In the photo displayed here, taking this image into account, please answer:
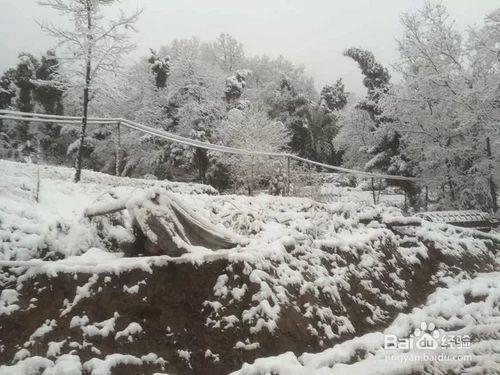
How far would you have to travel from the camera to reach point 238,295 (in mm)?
3852

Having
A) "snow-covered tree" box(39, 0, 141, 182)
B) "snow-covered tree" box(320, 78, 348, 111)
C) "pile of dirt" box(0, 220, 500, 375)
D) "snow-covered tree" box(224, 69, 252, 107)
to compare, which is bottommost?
"pile of dirt" box(0, 220, 500, 375)

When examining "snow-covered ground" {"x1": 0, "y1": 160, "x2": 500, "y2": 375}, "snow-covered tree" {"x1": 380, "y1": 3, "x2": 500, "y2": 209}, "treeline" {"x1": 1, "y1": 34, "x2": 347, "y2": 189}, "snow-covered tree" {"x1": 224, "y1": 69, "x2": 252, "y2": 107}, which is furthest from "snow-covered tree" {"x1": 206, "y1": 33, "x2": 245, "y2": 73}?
"snow-covered ground" {"x1": 0, "y1": 160, "x2": 500, "y2": 375}

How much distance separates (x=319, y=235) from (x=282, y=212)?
72 cm

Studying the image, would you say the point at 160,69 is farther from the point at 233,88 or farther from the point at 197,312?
the point at 197,312

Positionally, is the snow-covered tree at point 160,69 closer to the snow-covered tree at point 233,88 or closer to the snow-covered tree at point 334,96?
the snow-covered tree at point 233,88

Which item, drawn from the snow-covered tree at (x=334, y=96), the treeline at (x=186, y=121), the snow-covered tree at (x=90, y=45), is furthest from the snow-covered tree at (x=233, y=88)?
the snow-covered tree at (x=90, y=45)

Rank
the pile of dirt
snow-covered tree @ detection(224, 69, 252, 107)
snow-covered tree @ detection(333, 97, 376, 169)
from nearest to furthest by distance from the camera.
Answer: the pile of dirt, snow-covered tree @ detection(333, 97, 376, 169), snow-covered tree @ detection(224, 69, 252, 107)

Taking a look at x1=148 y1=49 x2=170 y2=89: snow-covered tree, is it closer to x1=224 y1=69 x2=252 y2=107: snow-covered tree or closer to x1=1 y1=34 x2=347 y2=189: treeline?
x1=1 y1=34 x2=347 y2=189: treeline

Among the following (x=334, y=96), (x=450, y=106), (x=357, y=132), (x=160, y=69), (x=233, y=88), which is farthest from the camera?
(x=334, y=96)

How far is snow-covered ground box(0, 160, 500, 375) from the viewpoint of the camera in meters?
3.15

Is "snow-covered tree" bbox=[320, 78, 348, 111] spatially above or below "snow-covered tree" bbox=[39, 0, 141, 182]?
above

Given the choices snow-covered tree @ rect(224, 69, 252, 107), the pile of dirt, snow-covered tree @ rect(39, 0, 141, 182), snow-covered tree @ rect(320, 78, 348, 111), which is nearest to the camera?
the pile of dirt

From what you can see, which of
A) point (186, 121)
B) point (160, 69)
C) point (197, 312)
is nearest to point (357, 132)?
point (186, 121)

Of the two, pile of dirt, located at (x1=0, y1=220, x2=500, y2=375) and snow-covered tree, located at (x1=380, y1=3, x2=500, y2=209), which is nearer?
pile of dirt, located at (x1=0, y1=220, x2=500, y2=375)
